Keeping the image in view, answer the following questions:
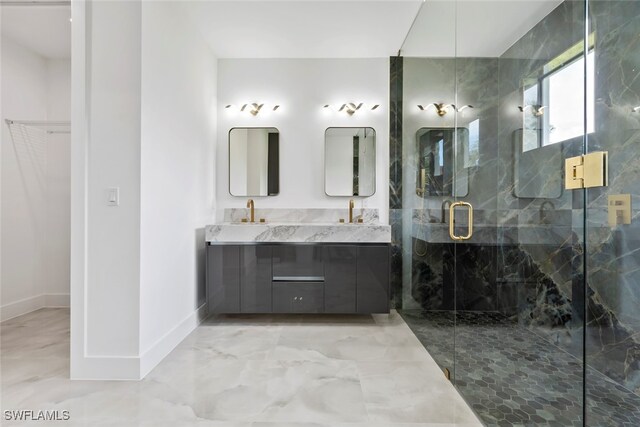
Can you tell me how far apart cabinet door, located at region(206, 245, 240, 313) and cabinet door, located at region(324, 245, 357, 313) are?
809 millimetres

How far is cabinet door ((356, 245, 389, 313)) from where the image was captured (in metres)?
2.97

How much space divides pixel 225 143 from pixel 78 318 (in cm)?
211

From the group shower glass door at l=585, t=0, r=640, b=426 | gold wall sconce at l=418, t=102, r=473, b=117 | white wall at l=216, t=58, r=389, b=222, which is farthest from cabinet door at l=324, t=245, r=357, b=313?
shower glass door at l=585, t=0, r=640, b=426

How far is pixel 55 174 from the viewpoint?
3.50 m

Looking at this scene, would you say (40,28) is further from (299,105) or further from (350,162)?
(350,162)

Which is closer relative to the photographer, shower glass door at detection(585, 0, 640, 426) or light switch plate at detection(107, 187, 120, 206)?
shower glass door at detection(585, 0, 640, 426)

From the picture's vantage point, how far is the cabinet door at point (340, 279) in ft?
9.80

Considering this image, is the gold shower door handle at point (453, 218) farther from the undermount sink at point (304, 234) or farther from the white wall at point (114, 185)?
the white wall at point (114, 185)

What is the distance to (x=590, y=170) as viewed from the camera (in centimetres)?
104

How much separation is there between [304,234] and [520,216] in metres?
1.85

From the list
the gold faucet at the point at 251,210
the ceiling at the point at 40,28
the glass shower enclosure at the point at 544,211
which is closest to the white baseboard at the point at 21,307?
the gold faucet at the point at 251,210

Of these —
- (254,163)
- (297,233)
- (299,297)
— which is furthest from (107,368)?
(254,163)

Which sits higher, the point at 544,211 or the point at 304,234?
the point at 544,211

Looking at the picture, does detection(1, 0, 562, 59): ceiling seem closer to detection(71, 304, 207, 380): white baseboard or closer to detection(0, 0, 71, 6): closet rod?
detection(0, 0, 71, 6): closet rod
